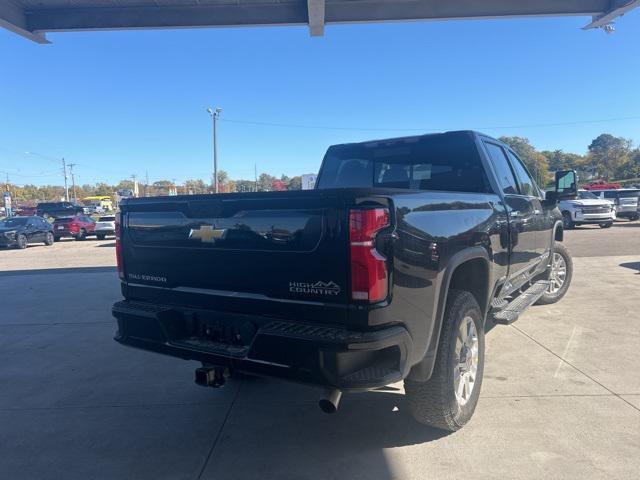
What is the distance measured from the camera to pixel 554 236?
646cm

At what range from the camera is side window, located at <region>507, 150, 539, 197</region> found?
5.25 m

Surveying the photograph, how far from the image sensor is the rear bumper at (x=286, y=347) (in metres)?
2.44

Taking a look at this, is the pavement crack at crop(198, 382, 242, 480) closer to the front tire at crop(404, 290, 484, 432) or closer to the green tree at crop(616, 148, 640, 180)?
the front tire at crop(404, 290, 484, 432)

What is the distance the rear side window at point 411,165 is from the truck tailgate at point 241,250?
7.51 ft

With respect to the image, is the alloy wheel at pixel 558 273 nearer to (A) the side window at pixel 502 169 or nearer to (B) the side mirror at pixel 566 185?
(B) the side mirror at pixel 566 185

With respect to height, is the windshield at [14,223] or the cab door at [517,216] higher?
the cab door at [517,216]

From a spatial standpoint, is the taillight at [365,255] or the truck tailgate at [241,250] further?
the truck tailgate at [241,250]

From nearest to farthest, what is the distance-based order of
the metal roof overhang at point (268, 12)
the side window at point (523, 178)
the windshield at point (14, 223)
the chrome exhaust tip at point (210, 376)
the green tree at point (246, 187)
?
the chrome exhaust tip at point (210, 376) → the side window at point (523, 178) → the metal roof overhang at point (268, 12) → the green tree at point (246, 187) → the windshield at point (14, 223)

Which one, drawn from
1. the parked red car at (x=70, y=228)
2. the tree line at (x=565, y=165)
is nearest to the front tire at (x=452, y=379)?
the parked red car at (x=70, y=228)

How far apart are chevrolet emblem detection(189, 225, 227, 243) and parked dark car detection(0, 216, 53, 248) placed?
2166cm

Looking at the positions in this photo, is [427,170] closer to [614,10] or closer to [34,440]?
[34,440]

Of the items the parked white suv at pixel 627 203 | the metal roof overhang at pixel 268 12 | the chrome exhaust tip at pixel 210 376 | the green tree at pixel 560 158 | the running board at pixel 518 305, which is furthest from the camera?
the green tree at pixel 560 158

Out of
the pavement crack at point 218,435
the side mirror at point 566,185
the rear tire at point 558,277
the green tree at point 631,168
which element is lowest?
the pavement crack at point 218,435

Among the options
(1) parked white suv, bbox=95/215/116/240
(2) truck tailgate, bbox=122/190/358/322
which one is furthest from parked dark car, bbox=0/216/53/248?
(2) truck tailgate, bbox=122/190/358/322
